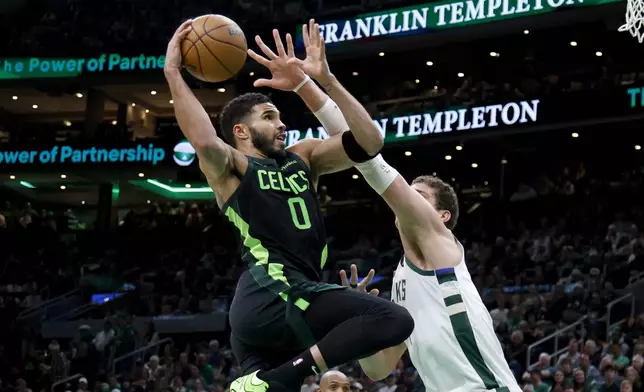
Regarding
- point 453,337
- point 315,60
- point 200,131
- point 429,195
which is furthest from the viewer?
point 429,195

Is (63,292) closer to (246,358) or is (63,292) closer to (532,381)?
(532,381)

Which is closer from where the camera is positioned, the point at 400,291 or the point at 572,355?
the point at 400,291

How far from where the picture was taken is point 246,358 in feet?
17.3

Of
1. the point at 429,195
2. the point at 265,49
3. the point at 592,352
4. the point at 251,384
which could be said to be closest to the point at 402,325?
the point at 251,384

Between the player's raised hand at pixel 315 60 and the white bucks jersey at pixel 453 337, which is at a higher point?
the player's raised hand at pixel 315 60

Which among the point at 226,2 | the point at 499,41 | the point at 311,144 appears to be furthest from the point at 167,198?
the point at 311,144

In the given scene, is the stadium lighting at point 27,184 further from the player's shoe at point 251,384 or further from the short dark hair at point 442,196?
the player's shoe at point 251,384

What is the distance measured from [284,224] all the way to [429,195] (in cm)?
144

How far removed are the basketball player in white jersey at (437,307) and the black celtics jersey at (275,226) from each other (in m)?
0.62

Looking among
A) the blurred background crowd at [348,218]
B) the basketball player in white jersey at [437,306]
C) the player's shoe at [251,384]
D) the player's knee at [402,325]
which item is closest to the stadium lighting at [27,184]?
the blurred background crowd at [348,218]

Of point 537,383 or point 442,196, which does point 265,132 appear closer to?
point 442,196

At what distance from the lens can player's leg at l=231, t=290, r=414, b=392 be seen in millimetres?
4930

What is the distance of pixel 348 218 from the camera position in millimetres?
27469

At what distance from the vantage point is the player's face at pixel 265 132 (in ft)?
18.2
